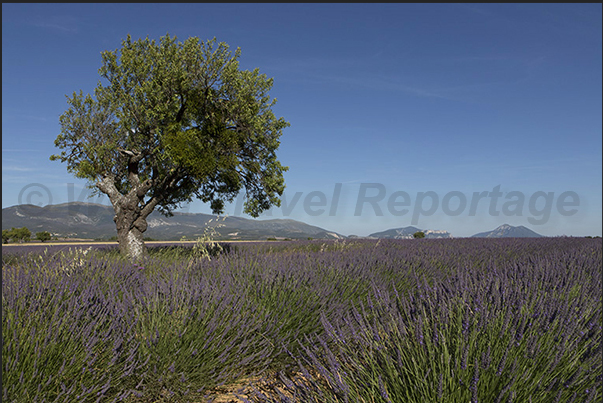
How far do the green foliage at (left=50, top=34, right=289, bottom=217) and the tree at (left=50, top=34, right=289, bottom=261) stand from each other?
3 cm

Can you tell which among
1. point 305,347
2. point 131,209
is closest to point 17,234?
point 131,209

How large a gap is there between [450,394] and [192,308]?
7.49 ft

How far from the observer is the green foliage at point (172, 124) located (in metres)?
10.2

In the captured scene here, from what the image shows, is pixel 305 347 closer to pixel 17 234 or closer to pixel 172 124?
pixel 172 124

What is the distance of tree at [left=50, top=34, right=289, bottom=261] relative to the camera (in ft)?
33.7

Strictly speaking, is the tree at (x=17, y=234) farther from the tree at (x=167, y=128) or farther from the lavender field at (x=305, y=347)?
the lavender field at (x=305, y=347)

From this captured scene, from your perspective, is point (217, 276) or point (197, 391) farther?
point (217, 276)

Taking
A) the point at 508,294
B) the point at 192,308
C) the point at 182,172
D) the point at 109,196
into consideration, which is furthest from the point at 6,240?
the point at 508,294

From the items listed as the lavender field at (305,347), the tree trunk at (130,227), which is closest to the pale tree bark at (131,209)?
the tree trunk at (130,227)

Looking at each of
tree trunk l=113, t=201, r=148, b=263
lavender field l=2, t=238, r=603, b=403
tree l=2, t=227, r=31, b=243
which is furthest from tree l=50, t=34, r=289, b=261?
tree l=2, t=227, r=31, b=243

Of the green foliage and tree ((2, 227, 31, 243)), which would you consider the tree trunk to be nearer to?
the green foliage

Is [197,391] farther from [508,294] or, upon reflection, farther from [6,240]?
[6,240]

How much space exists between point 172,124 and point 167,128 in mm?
176

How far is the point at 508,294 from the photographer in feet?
9.21
